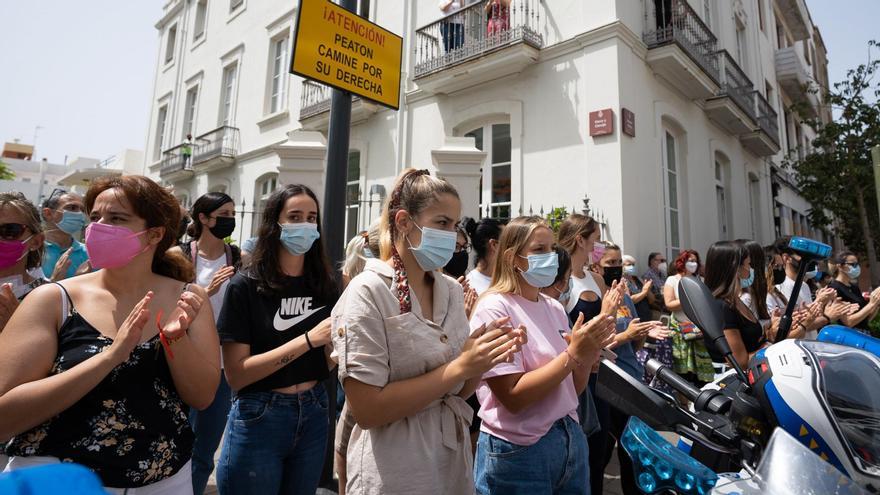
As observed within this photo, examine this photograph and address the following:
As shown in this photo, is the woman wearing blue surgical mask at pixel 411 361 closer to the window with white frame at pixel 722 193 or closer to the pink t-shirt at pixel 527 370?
the pink t-shirt at pixel 527 370

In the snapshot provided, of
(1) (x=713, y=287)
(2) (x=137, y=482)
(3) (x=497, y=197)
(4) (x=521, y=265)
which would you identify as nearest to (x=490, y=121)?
(3) (x=497, y=197)

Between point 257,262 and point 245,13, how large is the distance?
16.1 m

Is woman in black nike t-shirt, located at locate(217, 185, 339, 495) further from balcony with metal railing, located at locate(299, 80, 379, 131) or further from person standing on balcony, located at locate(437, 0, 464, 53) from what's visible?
balcony with metal railing, located at locate(299, 80, 379, 131)

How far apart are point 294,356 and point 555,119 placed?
726 cm

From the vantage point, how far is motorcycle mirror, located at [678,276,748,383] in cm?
150

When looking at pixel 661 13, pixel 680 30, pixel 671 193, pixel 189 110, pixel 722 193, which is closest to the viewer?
pixel 680 30

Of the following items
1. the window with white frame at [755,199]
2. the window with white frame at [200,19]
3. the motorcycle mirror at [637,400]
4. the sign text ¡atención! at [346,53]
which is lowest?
the motorcycle mirror at [637,400]

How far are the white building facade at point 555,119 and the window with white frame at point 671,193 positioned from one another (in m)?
0.05

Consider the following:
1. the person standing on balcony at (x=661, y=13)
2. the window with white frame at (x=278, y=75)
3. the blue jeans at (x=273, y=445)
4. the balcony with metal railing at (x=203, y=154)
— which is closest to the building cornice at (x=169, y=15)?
the balcony with metal railing at (x=203, y=154)

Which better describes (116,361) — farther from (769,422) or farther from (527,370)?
(769,422)

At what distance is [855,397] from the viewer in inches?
52.9

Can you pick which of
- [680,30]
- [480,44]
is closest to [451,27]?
[480,44]

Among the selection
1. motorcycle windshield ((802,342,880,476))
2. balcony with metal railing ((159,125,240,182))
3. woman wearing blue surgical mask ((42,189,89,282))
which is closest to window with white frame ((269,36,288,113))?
balcony with metal railing ((159,125,240,182))

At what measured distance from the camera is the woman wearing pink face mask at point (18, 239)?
244cm
